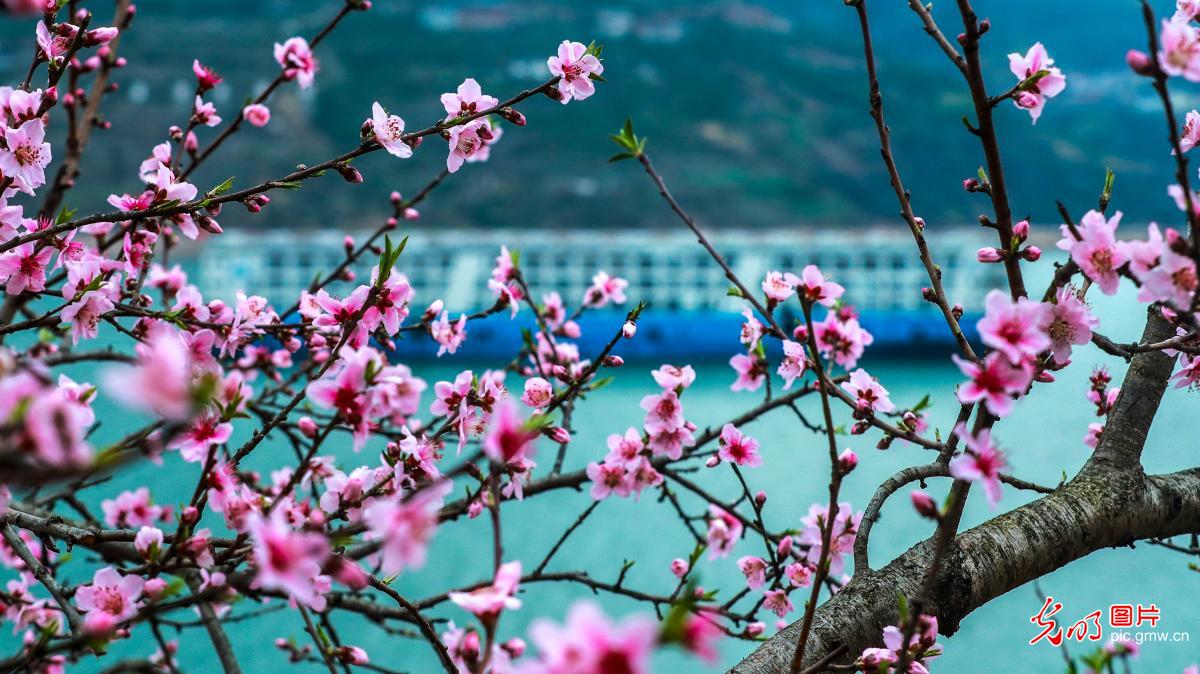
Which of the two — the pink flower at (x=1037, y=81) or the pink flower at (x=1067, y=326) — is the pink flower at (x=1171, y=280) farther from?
the pink flower at (x=1037, y=81)

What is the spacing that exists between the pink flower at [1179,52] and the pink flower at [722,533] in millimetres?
997

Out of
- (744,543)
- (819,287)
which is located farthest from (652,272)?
(819,287)

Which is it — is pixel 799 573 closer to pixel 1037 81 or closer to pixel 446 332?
pixel 446 332

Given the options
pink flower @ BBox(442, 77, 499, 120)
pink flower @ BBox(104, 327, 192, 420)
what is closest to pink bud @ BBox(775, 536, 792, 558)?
pink flower @ BBox(442, 77, 499, 120)

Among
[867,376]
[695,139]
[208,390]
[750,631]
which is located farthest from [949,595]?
[695,139]

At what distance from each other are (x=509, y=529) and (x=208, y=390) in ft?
12.7

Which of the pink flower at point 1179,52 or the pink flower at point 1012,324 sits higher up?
the pink flower at point 1179,52

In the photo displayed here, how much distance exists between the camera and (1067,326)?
80 centimetres

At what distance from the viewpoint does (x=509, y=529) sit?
4.18 metres

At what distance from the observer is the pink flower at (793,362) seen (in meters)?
1.19

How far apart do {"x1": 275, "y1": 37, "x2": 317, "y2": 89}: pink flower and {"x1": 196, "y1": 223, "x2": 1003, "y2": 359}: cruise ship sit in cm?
687

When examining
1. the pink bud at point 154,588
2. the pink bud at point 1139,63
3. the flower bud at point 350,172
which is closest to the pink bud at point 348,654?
the pink bud at point 154,588

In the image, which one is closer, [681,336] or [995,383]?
[995,383]

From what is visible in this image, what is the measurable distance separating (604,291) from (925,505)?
4.13 ft
